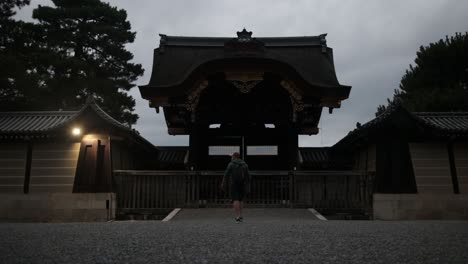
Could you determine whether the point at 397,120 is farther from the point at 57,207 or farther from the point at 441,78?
the point at 441,78

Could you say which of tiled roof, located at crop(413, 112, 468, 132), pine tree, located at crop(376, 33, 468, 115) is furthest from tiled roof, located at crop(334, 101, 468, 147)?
pine tree, located at crop(376, 33, 468, 115)

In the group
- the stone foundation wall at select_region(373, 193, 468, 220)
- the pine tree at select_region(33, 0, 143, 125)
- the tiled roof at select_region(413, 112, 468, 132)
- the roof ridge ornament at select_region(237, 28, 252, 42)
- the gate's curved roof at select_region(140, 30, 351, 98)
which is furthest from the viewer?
the pine tree at select_region(33, 0, 143, 125)

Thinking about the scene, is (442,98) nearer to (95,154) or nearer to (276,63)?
(276,63)

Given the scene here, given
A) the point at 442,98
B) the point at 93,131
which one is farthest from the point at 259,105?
the point at 442,98

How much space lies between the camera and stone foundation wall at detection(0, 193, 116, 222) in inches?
531

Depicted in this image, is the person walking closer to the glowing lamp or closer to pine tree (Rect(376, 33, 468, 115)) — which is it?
the glowing lamp

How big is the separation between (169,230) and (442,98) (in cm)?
2416

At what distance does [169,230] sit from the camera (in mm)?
7793

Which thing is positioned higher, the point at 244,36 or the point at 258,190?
the point at 244,36

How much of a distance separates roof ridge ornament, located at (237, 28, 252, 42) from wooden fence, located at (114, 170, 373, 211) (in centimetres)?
484

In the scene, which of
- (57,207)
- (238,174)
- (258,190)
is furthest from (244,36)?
(57,207)

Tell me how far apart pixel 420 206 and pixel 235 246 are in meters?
9.66

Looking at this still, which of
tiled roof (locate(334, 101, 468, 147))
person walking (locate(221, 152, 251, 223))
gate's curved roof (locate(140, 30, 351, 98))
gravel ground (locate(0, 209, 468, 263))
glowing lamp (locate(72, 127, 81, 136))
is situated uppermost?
gate's curved roof (locate(140, 30, 351, 98))

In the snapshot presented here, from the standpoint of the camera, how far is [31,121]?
15.8 metres
